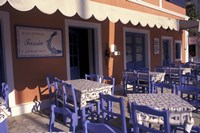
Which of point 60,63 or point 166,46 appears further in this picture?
point 166,46

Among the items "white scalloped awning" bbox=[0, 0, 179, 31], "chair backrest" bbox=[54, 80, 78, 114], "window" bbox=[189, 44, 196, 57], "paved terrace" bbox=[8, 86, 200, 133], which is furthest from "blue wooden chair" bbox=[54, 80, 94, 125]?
"window" bbox=[189, 44, 196, 57]

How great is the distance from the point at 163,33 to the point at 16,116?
8.56 m

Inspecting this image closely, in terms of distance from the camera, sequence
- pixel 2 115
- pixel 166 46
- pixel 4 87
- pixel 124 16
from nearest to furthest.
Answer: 1. pixel 2 115
2. pixel 4 87
3. pixel 124 16
4. pixel 166 46

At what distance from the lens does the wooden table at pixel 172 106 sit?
3016 mm

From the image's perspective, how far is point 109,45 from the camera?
8312 mm

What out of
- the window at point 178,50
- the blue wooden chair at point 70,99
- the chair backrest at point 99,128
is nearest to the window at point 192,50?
the window at point 178,50

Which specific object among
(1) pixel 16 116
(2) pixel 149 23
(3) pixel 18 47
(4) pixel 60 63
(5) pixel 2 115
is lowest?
(1) pixel 16 116

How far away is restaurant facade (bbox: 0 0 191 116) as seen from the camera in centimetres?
502

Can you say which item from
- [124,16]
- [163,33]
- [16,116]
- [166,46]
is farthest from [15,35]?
[166,46]

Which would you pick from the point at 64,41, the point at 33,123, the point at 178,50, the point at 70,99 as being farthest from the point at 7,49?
the point at 178,50

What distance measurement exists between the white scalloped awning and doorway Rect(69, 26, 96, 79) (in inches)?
97.6

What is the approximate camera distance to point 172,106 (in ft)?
10.4

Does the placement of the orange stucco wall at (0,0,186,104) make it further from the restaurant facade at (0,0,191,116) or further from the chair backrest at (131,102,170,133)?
the chair backrest at (131,102,170,133)

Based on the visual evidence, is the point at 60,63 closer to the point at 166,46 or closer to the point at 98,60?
the point at 98,60
